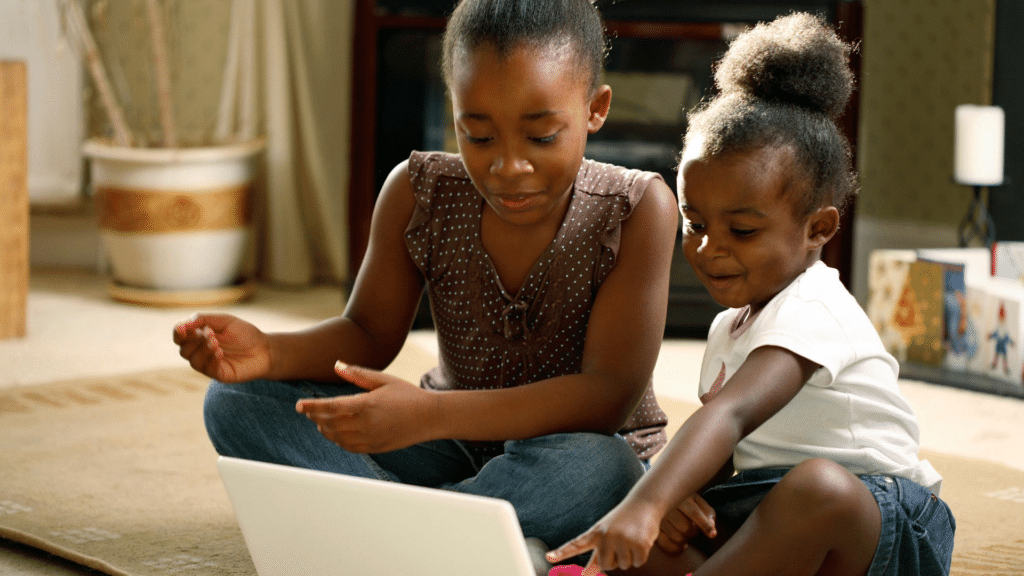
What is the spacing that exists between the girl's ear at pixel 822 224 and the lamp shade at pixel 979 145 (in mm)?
1254

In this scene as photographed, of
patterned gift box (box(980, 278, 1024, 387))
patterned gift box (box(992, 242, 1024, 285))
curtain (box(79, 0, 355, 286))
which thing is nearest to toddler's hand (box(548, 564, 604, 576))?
patterned gift box (box(980, 278, 1024, 387))

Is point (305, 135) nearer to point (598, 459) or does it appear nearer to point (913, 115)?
point (913, 115)

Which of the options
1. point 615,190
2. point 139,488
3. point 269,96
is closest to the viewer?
point 615,190

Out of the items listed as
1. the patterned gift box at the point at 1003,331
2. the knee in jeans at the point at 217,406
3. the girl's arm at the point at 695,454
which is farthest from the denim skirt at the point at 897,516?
the patterned gift box at the point at 1003,331

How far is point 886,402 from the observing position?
A: 92cm

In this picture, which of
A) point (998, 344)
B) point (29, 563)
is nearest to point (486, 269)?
point (29, 563)

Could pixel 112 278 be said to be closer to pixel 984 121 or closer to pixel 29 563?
pixel 29 563

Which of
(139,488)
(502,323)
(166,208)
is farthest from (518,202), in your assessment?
(166,208)

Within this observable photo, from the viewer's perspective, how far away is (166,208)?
240 centimetres

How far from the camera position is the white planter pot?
239 cm

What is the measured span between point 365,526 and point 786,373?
0.33 metres

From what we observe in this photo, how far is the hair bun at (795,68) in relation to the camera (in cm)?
94

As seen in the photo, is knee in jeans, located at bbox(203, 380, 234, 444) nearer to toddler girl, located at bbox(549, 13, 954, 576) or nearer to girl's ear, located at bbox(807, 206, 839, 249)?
toddler girl, located at bbox(549, 13, 954, 576)

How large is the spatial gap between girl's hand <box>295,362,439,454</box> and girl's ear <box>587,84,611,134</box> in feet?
0.99
